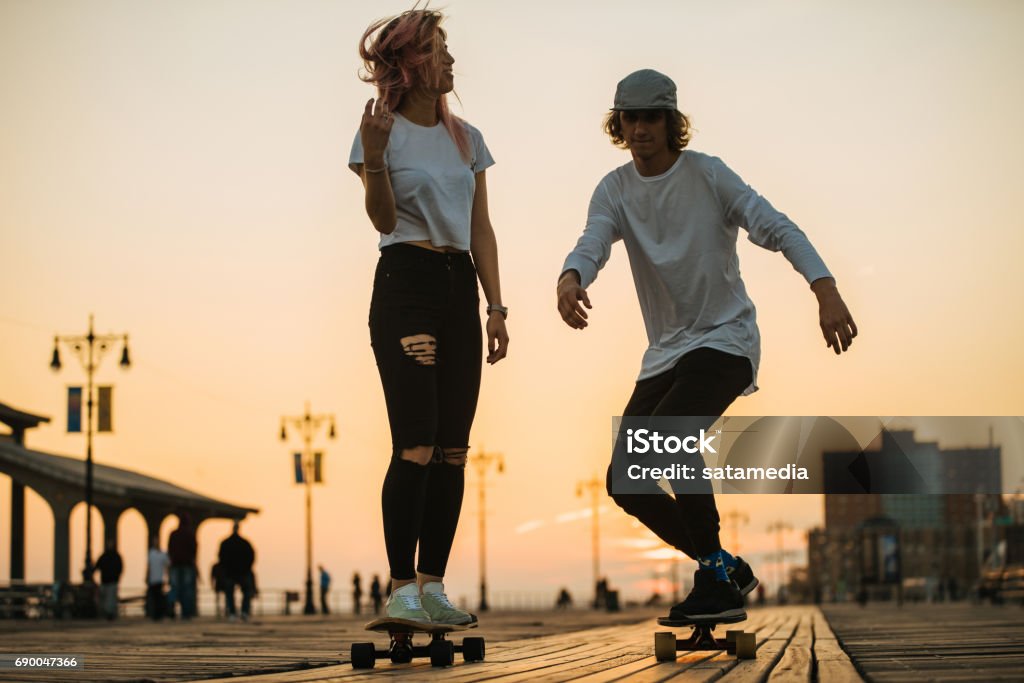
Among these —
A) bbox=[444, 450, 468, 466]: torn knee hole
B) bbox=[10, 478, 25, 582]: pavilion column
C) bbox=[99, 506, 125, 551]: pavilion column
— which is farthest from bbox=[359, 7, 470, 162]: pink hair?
bbox=[99, 506, 125, 551]: pavilion column

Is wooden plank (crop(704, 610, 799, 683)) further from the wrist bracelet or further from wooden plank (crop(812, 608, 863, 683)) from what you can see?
the wrist bracelet

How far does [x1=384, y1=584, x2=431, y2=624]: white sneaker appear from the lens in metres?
5.15

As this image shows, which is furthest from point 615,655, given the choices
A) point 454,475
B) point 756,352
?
point 756,352

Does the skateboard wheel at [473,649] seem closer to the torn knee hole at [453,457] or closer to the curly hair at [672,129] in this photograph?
the torn knee hole at [453,457]

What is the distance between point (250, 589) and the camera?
24.1m

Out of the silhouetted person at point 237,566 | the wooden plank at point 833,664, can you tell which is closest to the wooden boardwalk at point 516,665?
the wooden plank at point 833,664

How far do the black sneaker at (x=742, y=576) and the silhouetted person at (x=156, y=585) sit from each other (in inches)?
818

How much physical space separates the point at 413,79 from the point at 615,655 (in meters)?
2.43

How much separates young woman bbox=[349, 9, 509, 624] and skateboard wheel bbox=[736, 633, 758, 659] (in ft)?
3.44

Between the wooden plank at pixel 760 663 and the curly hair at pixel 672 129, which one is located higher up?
the curly hair at pixel 672 129

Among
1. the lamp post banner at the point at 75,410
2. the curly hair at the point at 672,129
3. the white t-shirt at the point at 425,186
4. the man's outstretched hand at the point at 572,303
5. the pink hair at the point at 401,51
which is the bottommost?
the man's outstretched hand at the point at 572,303

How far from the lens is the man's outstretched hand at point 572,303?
5.09m

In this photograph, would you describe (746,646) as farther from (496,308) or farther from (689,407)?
(496,308)

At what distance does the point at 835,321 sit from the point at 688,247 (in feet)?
2.51
